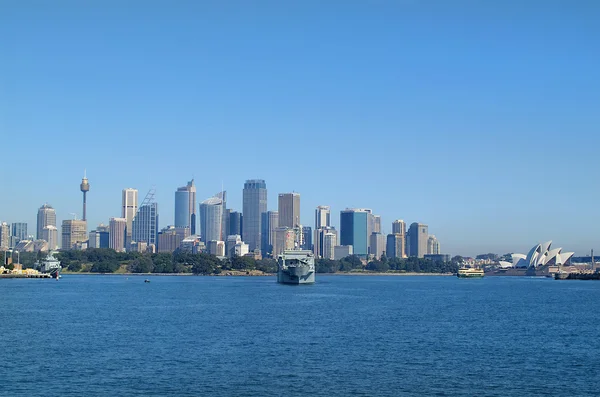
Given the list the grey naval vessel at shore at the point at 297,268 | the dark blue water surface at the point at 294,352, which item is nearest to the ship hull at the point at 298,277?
the grey naval vessel at shore at the point at 297,268

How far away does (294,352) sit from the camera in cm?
4759

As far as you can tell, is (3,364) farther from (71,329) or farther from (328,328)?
(328,328)

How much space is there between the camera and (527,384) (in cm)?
3847

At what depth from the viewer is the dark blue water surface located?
37.2 meters

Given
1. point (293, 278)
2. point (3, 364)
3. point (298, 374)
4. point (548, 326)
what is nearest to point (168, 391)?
point (298, 374)

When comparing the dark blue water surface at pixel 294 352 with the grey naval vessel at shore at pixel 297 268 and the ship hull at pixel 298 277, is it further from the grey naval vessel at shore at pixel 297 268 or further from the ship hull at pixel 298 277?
the ship hull at pixel 298 277

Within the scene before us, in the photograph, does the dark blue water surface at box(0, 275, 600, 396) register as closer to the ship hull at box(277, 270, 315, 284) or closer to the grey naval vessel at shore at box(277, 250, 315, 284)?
the grey naval vessel at shore at box(277, 250, 315, 284)

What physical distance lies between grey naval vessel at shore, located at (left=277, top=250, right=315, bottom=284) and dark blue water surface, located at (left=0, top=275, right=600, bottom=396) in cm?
6578

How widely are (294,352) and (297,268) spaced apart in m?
97.8

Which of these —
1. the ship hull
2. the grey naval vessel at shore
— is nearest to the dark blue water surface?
the grey naval vessel at shore

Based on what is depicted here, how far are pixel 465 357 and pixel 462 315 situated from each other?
30.0 metres

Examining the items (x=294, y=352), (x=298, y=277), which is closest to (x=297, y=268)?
(x=298, y=277)

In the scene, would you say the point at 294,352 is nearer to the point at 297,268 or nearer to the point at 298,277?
the point at 297,268

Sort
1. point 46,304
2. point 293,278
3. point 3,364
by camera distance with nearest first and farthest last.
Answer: point 3,364, point 46,304, point 293,278
